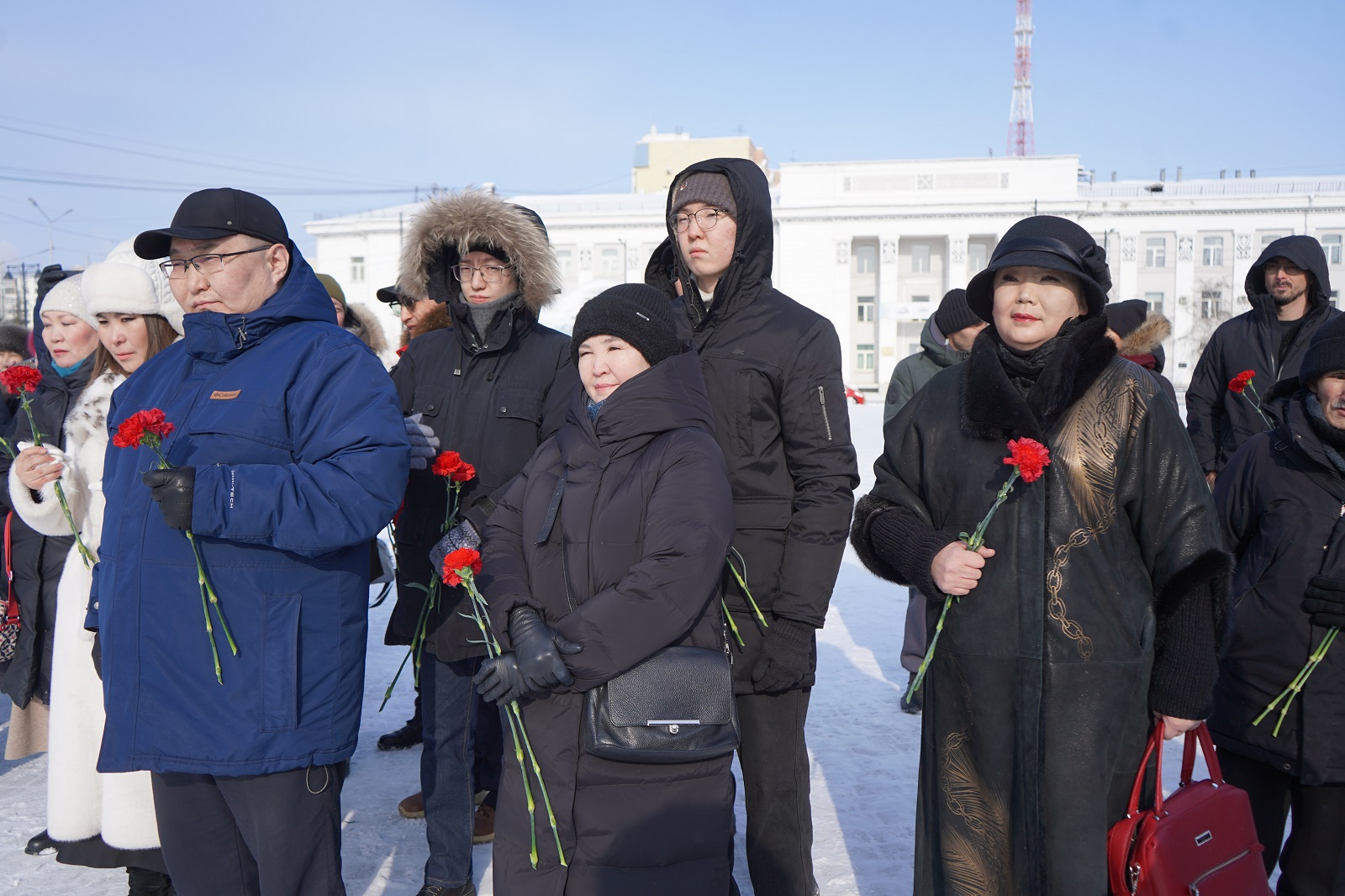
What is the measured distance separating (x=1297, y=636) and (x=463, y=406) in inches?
107

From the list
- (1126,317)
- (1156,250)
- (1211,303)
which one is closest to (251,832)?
(1126,317)

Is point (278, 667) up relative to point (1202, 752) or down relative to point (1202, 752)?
up

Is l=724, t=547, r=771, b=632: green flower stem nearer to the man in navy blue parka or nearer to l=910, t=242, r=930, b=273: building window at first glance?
the man in navy blue parka

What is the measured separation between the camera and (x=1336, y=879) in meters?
2.91

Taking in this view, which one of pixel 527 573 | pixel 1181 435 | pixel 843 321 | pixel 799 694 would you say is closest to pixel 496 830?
pixel 527 573

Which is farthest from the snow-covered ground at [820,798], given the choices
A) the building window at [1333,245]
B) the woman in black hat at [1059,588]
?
the building window at [1333,245]

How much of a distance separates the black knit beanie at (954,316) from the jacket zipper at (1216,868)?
354 cm

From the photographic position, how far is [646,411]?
241 centimetres

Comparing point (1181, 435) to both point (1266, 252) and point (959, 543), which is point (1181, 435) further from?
point (1266, 252)

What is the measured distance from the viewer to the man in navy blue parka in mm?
2348

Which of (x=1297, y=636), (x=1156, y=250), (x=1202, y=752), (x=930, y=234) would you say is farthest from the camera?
(x=930, y=234)

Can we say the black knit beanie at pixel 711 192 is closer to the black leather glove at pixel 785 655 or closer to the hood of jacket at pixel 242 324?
the hood of jacket at pixel 242 324

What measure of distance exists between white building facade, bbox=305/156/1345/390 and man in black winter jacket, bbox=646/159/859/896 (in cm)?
4566

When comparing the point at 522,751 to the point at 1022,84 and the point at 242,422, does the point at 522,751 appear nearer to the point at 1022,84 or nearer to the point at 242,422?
the point at 242,422
